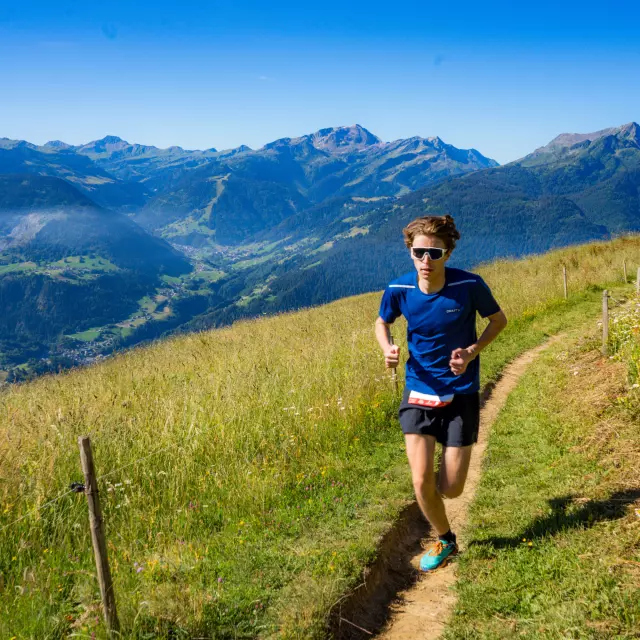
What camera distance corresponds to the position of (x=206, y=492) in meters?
5.11

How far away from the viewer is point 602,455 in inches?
211

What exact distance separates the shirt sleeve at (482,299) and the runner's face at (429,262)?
29cm

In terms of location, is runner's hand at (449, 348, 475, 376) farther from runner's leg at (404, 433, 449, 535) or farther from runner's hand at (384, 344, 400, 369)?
runner's leg at (404, 433, 449, 535)

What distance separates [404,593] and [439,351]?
6.48 ft

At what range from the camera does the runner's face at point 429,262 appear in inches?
147

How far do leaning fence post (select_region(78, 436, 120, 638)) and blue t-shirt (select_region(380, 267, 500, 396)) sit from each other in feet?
7.47

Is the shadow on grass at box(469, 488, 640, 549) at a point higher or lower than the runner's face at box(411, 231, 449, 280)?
lower

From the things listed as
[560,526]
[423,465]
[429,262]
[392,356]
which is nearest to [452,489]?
[423,465]

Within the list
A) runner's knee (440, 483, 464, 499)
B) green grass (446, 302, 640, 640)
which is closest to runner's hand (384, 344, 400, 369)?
runner's knee (440, 483, 464, 499)

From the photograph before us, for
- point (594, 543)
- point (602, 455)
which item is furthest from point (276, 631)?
point (602, 455)

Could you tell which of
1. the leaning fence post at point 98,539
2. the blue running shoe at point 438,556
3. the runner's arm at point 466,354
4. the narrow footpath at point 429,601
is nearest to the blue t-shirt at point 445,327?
the runner's arm at point 466,354

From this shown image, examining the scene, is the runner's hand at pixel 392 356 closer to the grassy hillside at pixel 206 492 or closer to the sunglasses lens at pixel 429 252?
the sunglasses lens at pixel 429 252

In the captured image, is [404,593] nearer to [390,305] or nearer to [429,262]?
[390,305]

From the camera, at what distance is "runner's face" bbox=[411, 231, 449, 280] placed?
3.73 m
